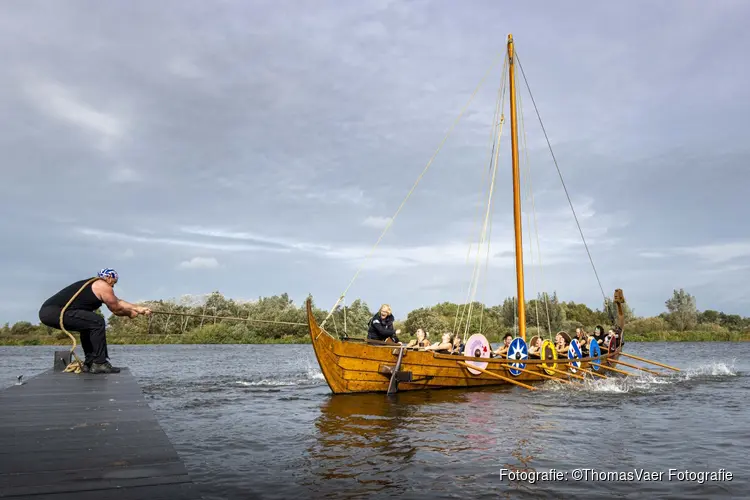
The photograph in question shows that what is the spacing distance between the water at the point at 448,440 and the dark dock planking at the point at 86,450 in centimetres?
142

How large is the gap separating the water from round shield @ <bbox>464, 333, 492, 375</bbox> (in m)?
0.92

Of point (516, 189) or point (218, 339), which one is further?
point (218, 339)

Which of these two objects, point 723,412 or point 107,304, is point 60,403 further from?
point 723,412

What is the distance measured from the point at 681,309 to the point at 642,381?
82329mm

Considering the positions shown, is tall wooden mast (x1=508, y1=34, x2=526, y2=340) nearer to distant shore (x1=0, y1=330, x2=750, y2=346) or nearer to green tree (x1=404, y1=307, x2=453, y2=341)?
green tree (x1=404, y1=307, x2=453, y2=341)

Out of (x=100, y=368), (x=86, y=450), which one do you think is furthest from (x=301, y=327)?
(x=86, y=450)

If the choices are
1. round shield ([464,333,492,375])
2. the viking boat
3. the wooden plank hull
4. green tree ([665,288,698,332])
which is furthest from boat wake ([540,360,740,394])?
green tree ([665,288,698,332])

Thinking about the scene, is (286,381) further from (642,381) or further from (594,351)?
(642,381)

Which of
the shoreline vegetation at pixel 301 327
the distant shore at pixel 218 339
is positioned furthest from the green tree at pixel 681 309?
the distant shore at pixel 218 339

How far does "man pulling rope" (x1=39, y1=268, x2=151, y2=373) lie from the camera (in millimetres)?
10766

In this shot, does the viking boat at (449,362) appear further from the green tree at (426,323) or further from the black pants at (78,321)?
the green tree at (426,323)

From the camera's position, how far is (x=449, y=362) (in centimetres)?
1773

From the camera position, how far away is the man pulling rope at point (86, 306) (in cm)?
1077

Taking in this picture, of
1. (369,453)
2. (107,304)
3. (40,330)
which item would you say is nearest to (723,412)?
(369,453)
